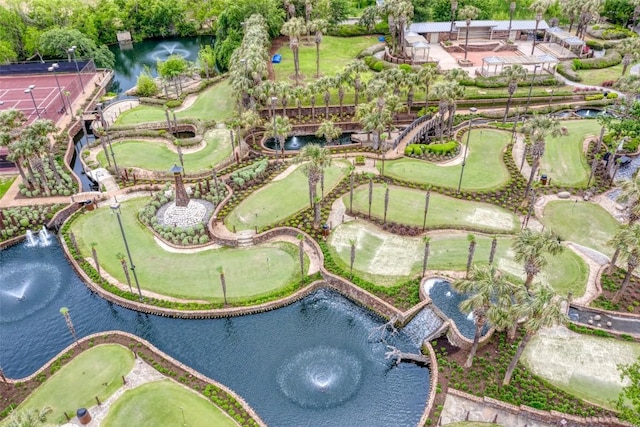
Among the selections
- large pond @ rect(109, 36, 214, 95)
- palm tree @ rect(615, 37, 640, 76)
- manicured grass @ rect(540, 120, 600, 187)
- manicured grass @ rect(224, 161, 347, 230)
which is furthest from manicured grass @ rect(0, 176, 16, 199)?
palm tree @ rect(615, 37, 640, 76)

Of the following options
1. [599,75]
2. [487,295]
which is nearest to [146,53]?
[599,75]

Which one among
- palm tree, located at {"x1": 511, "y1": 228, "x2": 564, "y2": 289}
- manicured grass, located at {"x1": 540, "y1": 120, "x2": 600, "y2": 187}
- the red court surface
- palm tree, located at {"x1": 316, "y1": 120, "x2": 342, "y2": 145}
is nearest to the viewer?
palm tree, located at {"x1": 511, "y1": 228, "x2": 564, "y2": 289}

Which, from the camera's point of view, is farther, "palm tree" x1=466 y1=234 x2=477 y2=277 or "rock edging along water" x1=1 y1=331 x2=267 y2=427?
"palm tree" x1=466 y1=234 x2=477 y2=277

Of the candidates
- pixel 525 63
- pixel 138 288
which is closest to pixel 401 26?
pixel 525 63

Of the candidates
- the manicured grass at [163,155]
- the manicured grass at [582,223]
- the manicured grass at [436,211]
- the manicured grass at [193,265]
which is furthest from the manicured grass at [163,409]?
the manicured grass at [582,223]

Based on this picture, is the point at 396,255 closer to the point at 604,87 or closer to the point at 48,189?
the point at 48,189

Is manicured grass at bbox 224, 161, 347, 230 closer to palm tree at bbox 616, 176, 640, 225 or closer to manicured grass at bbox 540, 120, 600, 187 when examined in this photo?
manicured grass at bbox 540, 120, 600, 187
